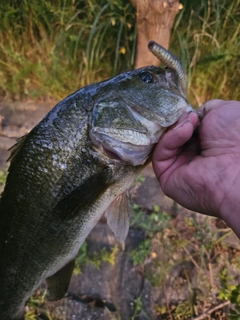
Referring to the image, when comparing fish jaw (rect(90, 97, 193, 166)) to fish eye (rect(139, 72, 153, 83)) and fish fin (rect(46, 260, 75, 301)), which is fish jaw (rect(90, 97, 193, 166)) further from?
fish fin (rect(46, 260, 75, 301))

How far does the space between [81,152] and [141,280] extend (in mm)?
1285

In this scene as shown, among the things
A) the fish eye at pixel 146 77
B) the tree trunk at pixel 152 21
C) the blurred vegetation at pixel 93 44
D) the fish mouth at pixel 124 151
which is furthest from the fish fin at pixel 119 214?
the blurred vegetation at pixel 93 44

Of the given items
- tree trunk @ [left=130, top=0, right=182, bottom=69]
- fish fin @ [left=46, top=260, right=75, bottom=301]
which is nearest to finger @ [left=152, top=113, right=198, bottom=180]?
fish fin @ [left=46, top=260, right=75, bottom=301]

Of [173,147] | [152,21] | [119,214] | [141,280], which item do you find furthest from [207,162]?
[152,21]

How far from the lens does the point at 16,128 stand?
10.8 feet

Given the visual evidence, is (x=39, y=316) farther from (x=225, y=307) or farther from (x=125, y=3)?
(x=125, y=3)

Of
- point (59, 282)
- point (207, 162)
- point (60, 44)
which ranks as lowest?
point (59, 282)

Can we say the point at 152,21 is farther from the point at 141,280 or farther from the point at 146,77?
the point at 141,280

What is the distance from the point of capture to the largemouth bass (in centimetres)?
129

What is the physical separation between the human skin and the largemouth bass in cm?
8

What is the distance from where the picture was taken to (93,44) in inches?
128

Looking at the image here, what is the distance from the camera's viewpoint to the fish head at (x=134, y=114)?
130 centimetres

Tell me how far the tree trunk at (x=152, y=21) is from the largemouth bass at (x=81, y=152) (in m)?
1.18

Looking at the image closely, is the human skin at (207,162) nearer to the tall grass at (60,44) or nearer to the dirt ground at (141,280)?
the dirt ground at (141,280)
